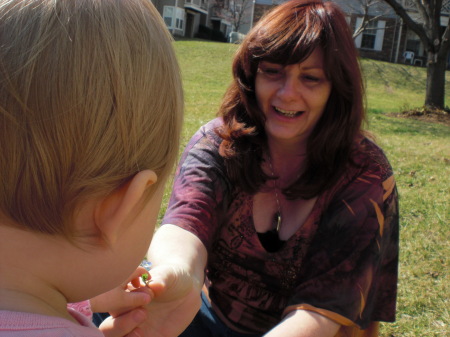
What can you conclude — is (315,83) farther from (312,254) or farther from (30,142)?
(30,142)

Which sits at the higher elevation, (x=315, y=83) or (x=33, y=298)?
(x=315, y=83)

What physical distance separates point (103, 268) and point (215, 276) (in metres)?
1.19

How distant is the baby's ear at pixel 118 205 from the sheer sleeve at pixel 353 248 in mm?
965

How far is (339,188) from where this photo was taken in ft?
6.61

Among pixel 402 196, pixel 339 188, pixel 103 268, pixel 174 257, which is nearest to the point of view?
pixel 103 268

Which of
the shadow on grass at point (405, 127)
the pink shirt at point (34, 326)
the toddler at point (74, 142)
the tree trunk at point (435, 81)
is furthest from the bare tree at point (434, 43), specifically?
the pink shirt at point (34, 326)

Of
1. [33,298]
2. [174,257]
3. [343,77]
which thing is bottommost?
[174,257]

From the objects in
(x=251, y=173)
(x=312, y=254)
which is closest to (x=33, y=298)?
(x=312, y=254)

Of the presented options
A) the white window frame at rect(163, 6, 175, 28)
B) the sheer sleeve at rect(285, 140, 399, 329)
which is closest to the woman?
the sheer sleeve at rect(285, 140, 399, 329)

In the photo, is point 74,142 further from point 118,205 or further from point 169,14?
point 169,14

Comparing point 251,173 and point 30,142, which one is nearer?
point 30,142

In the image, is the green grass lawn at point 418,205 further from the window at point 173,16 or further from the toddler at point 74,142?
the window at point 173,16

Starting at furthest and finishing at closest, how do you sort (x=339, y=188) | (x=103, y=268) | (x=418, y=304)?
(x=418, y=304), (x=339, y=188), (x=103, y=268)

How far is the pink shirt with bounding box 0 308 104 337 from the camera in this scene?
2.77 ft
